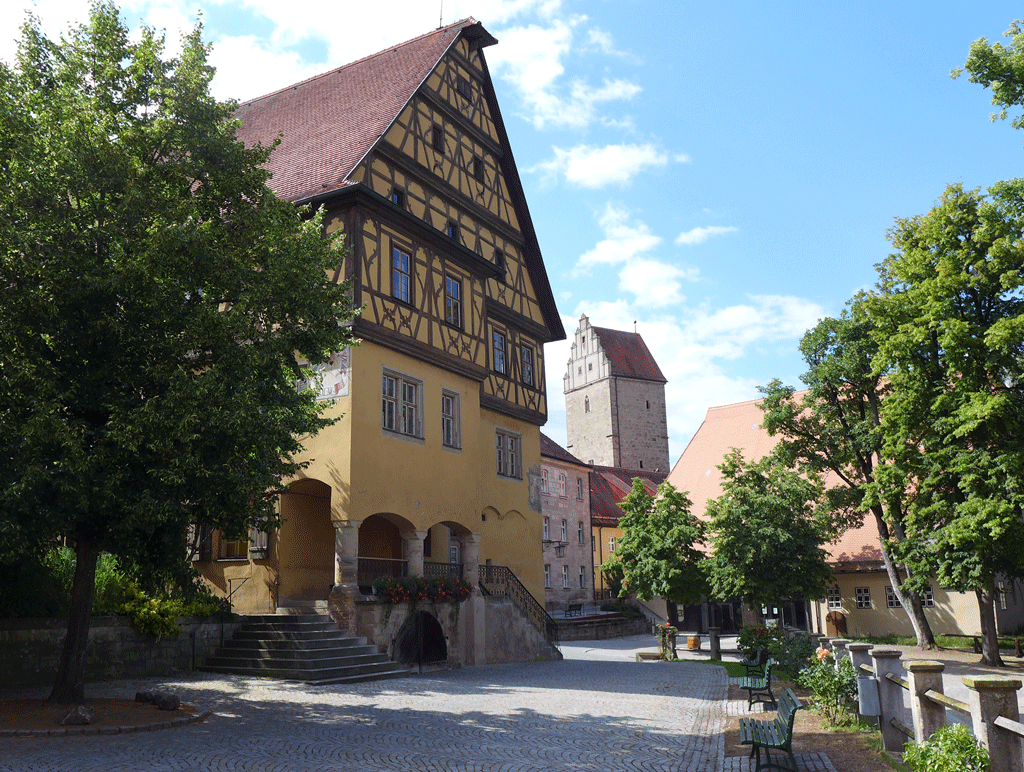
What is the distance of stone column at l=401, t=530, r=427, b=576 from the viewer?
20219 mm

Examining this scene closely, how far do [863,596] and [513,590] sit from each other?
1652 cm

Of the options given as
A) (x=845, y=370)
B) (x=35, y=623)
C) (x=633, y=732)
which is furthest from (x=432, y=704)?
(x=845, y=370)

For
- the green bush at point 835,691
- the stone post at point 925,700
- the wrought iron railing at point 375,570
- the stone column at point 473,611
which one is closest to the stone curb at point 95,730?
the wrought iron railing at point 375,570

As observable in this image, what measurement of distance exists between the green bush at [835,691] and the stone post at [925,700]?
10.9 ft

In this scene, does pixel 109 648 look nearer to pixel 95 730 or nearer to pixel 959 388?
pixel 95 730

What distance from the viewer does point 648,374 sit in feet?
254

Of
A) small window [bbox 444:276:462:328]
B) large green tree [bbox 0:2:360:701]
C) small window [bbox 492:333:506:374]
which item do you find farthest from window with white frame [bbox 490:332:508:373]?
large green tree [bbox 0:2:360:701]

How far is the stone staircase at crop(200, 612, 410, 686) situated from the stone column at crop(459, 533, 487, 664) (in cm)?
339

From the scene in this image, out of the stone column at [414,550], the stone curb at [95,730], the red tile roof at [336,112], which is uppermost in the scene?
the red tile roof at [336,112]

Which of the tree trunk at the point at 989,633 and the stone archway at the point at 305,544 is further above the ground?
the stone archway at the point at 305,544

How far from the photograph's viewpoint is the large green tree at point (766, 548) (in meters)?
26.3

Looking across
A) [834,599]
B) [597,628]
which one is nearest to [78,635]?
[597,628]

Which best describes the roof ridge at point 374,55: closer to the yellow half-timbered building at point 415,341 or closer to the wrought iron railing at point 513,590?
the yellow half-timbered building at point 415,341

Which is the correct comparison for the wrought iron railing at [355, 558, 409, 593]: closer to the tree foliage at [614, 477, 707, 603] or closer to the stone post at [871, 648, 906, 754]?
the tree foliage at [614, 477, 707, 603]
